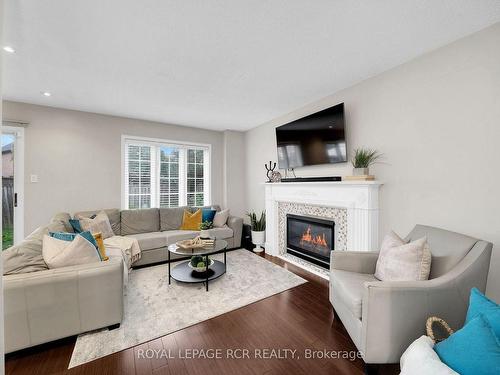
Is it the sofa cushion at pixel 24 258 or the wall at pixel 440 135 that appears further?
the wall at pixel 440 135

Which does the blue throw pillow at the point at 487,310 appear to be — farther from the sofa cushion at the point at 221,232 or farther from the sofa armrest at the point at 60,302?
the sofa cushion at the point at 221,232

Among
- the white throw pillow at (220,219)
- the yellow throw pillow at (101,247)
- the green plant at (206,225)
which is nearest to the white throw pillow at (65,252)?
the yellow throw pillow at (101,247)

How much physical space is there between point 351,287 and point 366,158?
1.48 meters

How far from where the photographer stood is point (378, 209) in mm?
2521

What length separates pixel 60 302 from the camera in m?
1.70

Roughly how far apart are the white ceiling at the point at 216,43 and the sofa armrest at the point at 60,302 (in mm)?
1926

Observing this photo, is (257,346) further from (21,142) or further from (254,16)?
(21,142)

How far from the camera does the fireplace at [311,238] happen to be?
3113 mm

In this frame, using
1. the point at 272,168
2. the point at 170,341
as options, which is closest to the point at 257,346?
the point at 170,341

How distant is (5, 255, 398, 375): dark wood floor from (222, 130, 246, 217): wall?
112 inches

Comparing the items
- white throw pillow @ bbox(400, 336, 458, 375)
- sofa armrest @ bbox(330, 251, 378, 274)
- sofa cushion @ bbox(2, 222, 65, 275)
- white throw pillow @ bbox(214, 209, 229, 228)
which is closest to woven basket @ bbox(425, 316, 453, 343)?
white throw pillow @ bbox(400, 336, 458, 375)

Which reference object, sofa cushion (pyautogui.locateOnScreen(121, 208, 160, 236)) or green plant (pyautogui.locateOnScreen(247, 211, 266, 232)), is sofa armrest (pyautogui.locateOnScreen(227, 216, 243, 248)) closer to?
green plant (pyautogui.locateOnScreen(247, 211, 266, 232))

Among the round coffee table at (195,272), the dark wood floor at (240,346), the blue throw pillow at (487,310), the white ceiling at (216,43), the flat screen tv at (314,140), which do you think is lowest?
the dark wood floor at (240,346)

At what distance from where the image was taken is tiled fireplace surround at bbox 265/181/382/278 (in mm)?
2498
